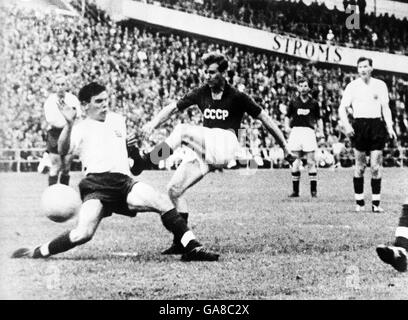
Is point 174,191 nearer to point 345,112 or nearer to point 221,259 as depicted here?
point 221,259

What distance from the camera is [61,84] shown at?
20.6 ft

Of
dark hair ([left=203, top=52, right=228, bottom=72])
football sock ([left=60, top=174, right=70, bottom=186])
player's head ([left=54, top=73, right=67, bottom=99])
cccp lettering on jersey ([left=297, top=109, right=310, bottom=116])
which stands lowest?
football sock ([left=60, top=174, right=70, bottom=186])

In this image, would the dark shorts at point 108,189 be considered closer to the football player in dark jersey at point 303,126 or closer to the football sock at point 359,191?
the football sock at point 359,191

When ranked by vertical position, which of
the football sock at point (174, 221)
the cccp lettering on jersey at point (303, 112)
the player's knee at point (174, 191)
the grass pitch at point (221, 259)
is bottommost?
the grass pitch at point (221, 259)

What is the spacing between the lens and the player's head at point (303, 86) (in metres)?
9.23

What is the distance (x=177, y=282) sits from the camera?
4.62 metres

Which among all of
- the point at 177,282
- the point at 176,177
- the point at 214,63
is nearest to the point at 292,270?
Result: the point at 177,282

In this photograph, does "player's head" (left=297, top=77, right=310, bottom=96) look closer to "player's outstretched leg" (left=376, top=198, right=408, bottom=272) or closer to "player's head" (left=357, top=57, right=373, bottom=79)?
"player's head" (left=357, top=57, right=373, bottom=79)

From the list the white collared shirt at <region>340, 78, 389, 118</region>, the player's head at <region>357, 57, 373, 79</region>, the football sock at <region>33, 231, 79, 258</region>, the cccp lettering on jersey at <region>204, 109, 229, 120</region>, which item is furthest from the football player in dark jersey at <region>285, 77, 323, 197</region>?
the football sock at <region>33, 231, 79, 258</region>

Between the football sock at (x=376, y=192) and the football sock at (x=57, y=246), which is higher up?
the football sock at (x=57, y=246)

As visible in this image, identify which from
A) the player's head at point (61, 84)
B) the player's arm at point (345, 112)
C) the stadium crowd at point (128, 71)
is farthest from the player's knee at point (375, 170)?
the player's head at point (61, 84)

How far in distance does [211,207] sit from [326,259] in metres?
2.74

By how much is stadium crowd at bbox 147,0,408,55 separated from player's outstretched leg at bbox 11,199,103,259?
2.64 meters

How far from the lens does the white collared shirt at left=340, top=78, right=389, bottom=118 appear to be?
25.1 ft
